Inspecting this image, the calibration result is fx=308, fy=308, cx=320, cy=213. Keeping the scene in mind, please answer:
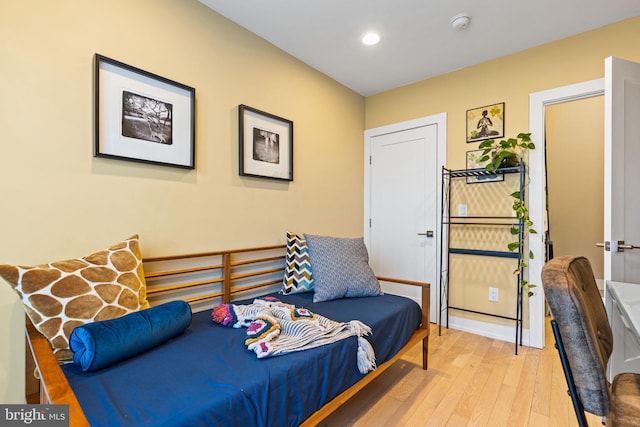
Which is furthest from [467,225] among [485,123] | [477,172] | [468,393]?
[468,393]

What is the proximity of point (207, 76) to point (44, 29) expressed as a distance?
809mm

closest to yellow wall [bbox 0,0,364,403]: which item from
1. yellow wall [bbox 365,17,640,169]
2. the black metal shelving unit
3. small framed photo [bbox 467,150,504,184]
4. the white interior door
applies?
yellow wall [bbox 365,17,640,169]

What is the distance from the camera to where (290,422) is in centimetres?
117

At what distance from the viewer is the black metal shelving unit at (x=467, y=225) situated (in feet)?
8.27

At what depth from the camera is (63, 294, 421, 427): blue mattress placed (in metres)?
0.93

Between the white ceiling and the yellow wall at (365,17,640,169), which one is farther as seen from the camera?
the yellow wall at (365,17,640,169)

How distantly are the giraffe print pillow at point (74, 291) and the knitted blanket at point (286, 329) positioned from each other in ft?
1.59

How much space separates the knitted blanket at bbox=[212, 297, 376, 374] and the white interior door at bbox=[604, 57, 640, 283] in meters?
1.46

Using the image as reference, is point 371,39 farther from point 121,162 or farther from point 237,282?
point 237,282

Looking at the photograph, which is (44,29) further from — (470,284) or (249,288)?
(470,284)

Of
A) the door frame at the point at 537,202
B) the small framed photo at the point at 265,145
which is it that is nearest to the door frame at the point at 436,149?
the door frame at the point at 537,202

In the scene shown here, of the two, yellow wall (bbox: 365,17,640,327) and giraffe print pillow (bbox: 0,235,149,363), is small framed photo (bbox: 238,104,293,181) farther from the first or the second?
yellow wall (bbox: 365,17,640,327)

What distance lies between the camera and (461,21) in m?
2.13

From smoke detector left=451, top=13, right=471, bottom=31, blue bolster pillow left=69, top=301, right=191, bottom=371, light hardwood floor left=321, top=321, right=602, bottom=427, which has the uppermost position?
smoke detector left=451, top=13, right=471, bottom=31
